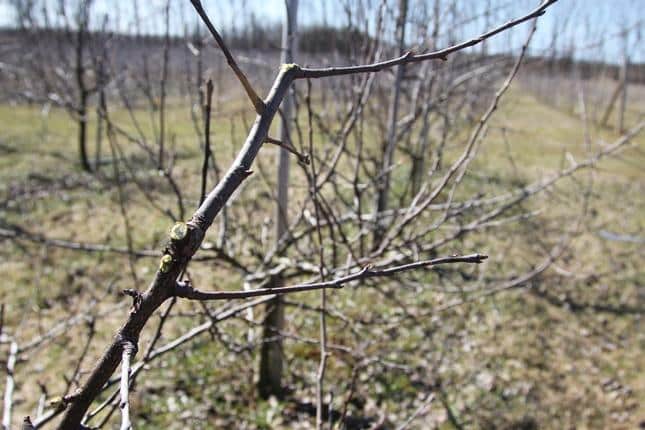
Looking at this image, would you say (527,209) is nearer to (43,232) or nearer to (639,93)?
(43,232)

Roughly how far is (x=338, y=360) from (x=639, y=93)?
35.0 meters

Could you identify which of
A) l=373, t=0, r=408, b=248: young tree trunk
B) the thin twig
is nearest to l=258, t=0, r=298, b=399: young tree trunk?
l=373, t=0, r=408, b=248: young tree trunk

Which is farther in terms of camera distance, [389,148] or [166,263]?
[389,148]

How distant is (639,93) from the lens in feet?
104

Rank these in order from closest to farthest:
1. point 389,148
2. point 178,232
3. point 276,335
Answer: point 178,232 → point 389,148 → point 276,335

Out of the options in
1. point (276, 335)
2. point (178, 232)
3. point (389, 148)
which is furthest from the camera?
point (276, 335)

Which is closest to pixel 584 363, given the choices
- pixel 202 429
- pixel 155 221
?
pixel 202 429

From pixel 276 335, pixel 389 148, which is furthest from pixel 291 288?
pixel 276 335

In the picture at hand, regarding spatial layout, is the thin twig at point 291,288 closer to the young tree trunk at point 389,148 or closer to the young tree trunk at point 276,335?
the young tree trunk at point 389,148

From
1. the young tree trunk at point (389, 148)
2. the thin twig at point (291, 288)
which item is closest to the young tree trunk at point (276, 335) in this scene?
the young tree trunk at point (389, 148)

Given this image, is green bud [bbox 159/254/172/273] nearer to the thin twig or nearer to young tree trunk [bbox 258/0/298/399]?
the thin twig

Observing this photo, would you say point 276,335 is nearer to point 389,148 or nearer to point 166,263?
point 389,148

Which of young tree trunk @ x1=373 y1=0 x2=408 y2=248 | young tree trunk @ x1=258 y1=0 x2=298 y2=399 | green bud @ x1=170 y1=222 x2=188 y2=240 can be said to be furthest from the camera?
young tree trunk @ x1=258 y1=0 x2=298 y2=399

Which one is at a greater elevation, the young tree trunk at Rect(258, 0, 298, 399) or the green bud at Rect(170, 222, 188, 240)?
the green bud at Rect(170, 222, 188, 240)
